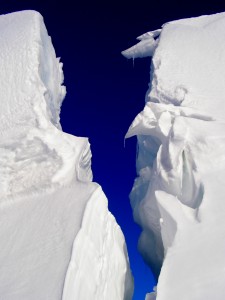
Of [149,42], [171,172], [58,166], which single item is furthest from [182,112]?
[149,42]

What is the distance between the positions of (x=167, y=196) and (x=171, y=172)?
1.18 feet

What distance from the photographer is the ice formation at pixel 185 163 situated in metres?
3.61

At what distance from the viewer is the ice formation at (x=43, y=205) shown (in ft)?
11.5

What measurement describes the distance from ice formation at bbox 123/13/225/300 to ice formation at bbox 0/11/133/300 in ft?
1.94

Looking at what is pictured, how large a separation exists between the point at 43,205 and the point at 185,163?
164 centimetres

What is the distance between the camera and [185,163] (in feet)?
16.2

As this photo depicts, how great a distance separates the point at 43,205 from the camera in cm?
439

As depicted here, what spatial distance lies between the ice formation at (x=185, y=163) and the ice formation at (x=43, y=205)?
59 centimetres

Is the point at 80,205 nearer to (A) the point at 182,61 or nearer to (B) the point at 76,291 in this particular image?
(B) the point at 76,291

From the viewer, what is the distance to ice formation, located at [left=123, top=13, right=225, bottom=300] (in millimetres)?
3609

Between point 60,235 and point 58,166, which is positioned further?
point 58,166

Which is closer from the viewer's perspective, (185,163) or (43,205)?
(43,205)

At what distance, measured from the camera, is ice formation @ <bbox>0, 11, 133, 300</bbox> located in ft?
11.5

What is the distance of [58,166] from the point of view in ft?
16.0
